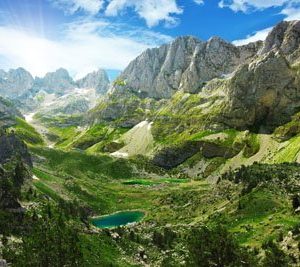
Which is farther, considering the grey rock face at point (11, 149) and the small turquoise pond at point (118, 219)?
the grey rock face at point (11, 149)

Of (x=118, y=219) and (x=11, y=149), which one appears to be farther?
(x=11, y=149)

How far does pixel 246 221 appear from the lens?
337ft

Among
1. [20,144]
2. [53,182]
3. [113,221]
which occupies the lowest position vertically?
[113,221]

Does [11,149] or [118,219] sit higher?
[11,149]

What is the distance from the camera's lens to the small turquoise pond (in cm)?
15760

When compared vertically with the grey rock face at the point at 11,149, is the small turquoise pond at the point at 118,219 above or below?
below

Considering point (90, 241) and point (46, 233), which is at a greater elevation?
point (46, 233)

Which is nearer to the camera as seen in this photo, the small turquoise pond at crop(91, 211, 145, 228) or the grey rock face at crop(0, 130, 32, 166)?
the small turquoise pond at crop(91, 211, 145, 228)

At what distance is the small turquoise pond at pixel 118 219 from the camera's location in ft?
517

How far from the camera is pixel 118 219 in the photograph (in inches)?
6535

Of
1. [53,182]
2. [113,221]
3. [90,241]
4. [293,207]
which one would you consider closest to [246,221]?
[293,207]

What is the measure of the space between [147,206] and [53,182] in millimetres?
36973

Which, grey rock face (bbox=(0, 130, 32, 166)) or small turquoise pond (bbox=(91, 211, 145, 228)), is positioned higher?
grey rock face (bbox=(0, 130, 32, 166))

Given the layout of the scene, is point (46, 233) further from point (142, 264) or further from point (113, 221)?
point (113, 221)
